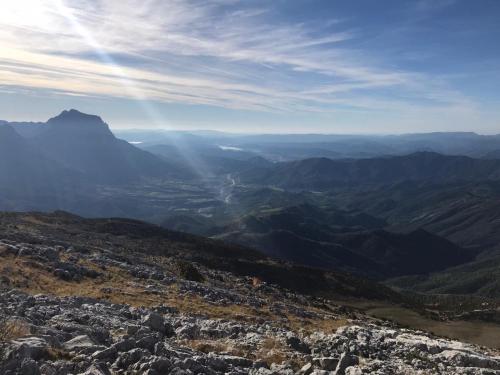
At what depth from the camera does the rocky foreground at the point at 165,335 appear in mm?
17953

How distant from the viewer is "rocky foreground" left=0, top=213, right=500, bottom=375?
17953 millimetres

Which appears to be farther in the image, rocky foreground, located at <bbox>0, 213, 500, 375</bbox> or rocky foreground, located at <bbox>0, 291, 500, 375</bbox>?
rocky foreground, located at <bbox>0, 213, 500, 375</bbox>

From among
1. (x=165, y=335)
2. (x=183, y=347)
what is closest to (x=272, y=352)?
(x=183, y=347)

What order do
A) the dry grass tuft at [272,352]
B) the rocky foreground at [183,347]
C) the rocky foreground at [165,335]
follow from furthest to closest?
the dry grass tuft at [272,352]
the rocky foreground at [165,335]
the rocky foreground at [183,347]

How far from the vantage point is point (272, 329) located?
2997 cm

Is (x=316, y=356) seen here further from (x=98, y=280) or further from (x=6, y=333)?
(x=98, y=280)

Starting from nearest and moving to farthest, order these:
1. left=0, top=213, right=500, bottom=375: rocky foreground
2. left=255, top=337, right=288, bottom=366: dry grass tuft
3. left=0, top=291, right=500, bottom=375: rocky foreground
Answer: left=0, top=291, right=500, bottom=375: rocky foreground
left=0, top=213, right=500, bottom=375: rocky foreground
left=255, top=337, right=288, bottom=366: dry grass tuft

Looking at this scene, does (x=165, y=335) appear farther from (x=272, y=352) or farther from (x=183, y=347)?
(x=272, y=352)

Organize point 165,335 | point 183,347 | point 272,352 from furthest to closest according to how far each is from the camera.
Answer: point 165,335
point 272,352
point 183,347

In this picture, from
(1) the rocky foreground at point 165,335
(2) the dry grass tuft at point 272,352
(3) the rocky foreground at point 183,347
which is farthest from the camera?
(2) the dry grass tuft at point 272,352

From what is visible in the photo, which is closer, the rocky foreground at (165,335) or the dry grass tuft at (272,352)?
the rocky foreground at (165,335)

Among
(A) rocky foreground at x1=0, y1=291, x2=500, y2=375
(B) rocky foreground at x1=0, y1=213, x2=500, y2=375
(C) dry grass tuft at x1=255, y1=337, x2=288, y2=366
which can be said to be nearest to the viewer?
(A) rocky foreground at x1=0, y1=291, x2=500, y2=375

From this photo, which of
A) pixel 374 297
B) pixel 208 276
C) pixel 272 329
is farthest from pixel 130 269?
pixel 374 297

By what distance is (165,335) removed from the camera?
81.3 ft
